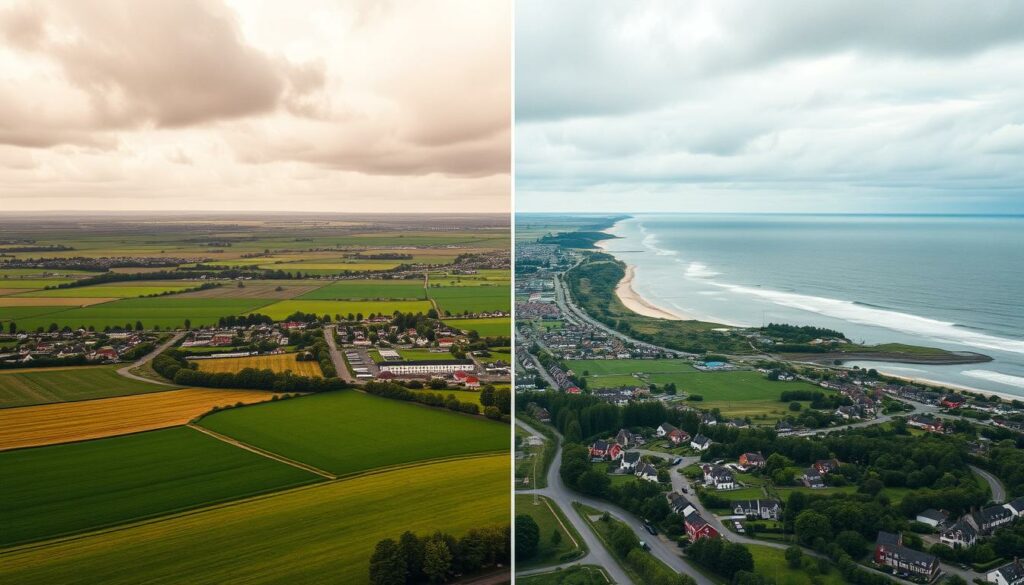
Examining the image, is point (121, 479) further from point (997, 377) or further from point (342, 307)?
point (997, 377)

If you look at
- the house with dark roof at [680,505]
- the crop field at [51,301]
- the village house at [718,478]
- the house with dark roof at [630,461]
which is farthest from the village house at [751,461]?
the crop field at [51,301]

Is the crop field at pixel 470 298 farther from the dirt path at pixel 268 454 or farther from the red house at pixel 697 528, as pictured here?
the red house at pixel 697 528

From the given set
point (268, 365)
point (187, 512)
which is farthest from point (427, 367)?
point (187, 512)

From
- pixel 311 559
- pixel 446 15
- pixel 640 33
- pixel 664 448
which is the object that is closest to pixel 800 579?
pixel 664 448

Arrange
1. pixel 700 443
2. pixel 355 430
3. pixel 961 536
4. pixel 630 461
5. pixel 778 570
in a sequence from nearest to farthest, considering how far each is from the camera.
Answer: pixel 961 536, pixel 778 570, pixel 700 443, pixel 630 461, pixel 355 430

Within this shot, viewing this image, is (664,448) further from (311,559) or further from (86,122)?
(86,122)

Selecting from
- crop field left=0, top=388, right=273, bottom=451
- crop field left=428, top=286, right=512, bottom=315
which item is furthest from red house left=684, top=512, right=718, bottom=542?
crop field left=0, top=388, right=273, bottom=451
